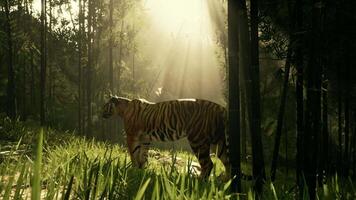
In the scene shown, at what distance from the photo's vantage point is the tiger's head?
28.8 feet

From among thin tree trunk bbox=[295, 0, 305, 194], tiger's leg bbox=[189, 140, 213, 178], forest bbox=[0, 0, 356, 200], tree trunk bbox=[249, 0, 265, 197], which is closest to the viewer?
forest bbox=[0, 0, 356, 200]

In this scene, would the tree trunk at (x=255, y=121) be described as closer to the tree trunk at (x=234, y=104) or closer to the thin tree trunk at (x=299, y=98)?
the tree trunk at (x=234, y=104)

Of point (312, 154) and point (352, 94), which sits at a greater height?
point (352, 94)

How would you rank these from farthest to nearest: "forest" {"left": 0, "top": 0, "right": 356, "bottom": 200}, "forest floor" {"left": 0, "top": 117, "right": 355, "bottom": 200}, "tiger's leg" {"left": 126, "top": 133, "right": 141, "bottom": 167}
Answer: "tiger's leg" {"left": 126, "top": 133, "right": 141, "bottom": 167}, "forest" {"left": 0, "top": 0, "right": 356, "bottom": 200}, "forest floor" {"left": 0, "top": 117, "right": 355, "bottom": 200}

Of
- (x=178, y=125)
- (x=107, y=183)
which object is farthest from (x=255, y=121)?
(x=178, y=125)

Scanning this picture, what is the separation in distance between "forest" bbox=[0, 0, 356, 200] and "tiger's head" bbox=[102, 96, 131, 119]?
2 centimetres

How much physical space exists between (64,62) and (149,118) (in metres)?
24.0

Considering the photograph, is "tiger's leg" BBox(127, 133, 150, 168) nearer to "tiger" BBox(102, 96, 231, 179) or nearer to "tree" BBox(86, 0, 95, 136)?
"tiger" BBox(102, 96, 231, 179)

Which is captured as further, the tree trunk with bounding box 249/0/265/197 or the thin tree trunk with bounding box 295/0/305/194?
the thin tree trunk with bounding box 295/0/305/194

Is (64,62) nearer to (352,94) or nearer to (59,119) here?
(59,119)

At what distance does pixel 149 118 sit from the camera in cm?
808

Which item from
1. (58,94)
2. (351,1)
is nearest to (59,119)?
(58,94)

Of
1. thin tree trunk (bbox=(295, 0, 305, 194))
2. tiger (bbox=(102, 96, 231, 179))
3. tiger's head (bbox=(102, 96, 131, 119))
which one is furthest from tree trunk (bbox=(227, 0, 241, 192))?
tiger's head (bbox=(102, 96, 131, 119))

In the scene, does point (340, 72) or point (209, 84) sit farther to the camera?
point (209, 84)
